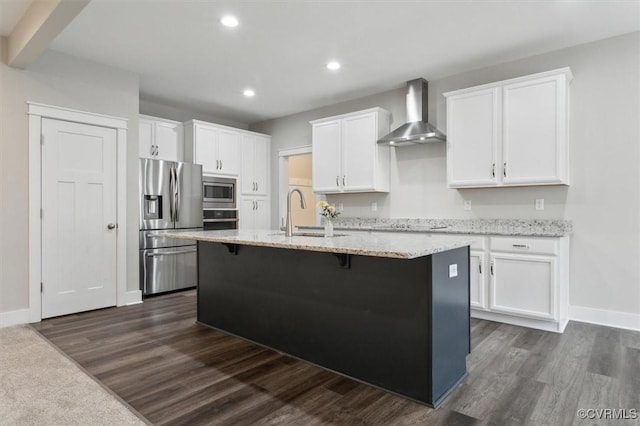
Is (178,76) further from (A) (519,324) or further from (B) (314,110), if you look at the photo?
(A) (519,324)

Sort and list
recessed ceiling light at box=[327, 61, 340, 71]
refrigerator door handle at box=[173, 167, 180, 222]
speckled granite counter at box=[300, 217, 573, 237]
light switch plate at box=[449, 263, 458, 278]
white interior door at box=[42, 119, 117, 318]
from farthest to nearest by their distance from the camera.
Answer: refrigerator door handle at box=[173, 167, 180, 222]
recessed ceiling light at box=[327, 61, 340, 71]
white interior door at box=[42, 119, 117, 318]
speckled granite counter at box=[300, 217, 573, 237]
light switch plate at box=[449, 263, 458, 278]

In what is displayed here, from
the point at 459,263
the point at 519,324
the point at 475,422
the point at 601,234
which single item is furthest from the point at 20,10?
the point at 601,234

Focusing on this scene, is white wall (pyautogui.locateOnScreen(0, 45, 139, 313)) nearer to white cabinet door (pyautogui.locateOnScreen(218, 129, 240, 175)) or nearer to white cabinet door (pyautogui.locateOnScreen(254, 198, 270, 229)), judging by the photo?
white cabinet door (pyautogui.locateOnScreen(218, 129, 240, 175))

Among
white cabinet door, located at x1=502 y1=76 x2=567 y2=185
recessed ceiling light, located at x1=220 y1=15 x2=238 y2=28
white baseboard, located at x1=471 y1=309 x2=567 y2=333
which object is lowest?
white baseboard, located at x1=471 y1=309 x2=567 y2=333

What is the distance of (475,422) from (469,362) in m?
0.82

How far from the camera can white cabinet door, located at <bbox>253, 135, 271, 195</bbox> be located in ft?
20.8

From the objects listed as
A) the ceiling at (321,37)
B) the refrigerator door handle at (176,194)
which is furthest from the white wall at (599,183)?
the refrigerator door handle at (176,194)

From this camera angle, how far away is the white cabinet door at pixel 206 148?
5430mm

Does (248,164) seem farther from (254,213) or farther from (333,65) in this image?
(333,65)

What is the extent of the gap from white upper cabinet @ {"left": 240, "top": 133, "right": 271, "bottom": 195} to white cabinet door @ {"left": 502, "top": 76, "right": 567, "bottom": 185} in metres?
3.84

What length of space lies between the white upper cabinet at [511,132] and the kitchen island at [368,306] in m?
1.68

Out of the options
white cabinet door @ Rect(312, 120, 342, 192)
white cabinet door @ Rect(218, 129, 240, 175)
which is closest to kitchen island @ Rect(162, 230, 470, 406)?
white cabinet door @ Rect(312, 120, 342, 192)

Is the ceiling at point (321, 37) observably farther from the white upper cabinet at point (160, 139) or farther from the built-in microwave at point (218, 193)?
the built-in microwave at point (218, 193)

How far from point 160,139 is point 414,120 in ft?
11.2
